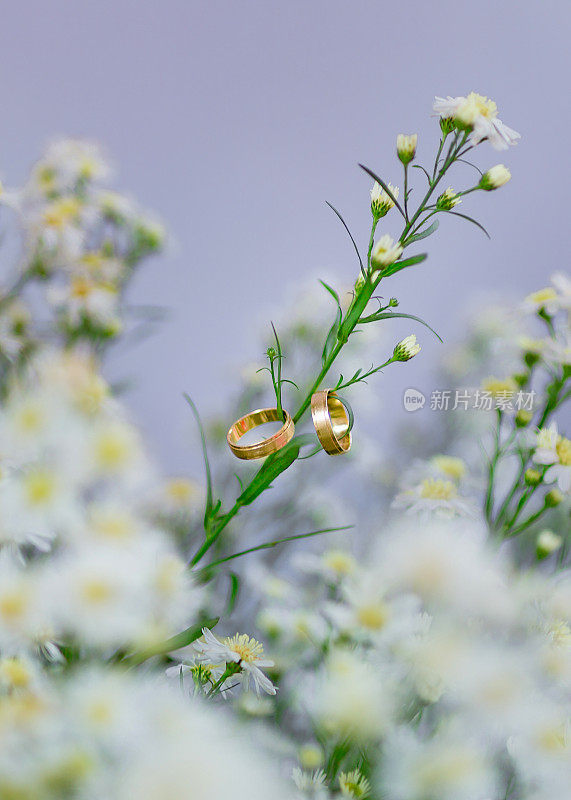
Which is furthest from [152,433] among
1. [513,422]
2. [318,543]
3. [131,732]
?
[131,732]

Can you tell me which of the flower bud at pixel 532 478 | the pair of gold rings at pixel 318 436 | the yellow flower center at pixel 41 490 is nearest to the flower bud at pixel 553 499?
the flower bud at pixel 532 478

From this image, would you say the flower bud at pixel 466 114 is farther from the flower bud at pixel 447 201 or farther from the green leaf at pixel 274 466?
the green leaf at pixel 274 466

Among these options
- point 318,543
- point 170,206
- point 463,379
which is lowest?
point 318,543

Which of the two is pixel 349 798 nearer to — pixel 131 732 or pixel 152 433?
pixel 131 732

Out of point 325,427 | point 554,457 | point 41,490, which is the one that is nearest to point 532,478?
point 554,457

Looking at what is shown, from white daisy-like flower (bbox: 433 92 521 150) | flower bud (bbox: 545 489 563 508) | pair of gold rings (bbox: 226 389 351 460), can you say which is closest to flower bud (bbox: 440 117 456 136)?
white daisy-like flower (bbox: 433 92 521 150)

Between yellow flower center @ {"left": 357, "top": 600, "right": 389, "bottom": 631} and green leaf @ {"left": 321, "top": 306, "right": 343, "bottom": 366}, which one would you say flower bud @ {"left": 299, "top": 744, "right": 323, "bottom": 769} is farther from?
green leaf @ {"left": 321, "top": 306, "right": 343, "bottom": 366}
